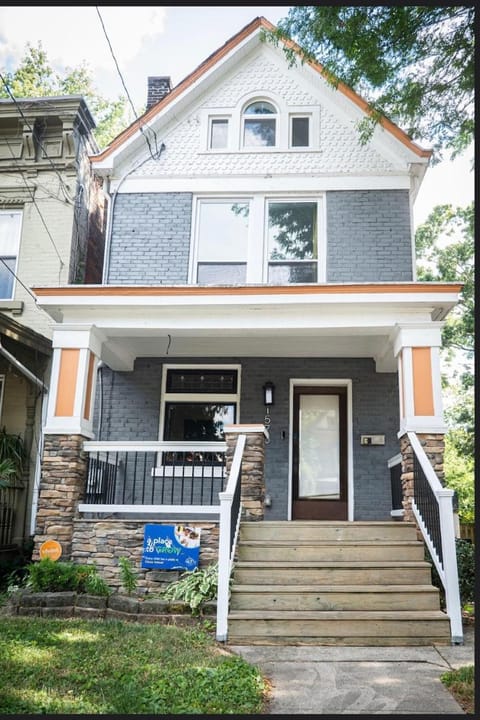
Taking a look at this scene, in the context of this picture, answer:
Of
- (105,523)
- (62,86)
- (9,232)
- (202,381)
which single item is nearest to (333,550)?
(105,523)

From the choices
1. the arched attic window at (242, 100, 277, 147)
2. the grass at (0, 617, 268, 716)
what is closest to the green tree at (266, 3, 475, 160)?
the arched attic window at (242, 100, 277, 147)

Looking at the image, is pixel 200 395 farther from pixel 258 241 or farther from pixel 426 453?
pixel 426 453

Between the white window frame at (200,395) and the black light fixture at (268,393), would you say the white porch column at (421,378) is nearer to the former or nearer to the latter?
the black light fixture at (268,393)

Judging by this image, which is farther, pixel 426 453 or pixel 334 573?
pixel 426 453

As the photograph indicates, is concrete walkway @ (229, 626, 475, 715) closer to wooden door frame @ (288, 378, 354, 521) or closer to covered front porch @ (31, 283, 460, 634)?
covered front porch @ (31, 283, 460, 634)

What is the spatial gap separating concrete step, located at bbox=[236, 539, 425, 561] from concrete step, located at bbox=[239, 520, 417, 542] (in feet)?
0.42

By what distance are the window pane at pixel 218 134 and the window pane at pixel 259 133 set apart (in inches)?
12.8

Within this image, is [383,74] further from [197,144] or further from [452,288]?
[197,144]

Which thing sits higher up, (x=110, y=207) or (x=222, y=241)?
(x=110, y=207)

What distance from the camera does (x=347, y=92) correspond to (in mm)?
9734

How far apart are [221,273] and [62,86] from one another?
1262 centimetres

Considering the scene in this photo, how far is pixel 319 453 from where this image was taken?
30.4 ft

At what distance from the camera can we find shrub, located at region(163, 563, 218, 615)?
6090 mm

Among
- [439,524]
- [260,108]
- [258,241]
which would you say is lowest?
[439,524]
